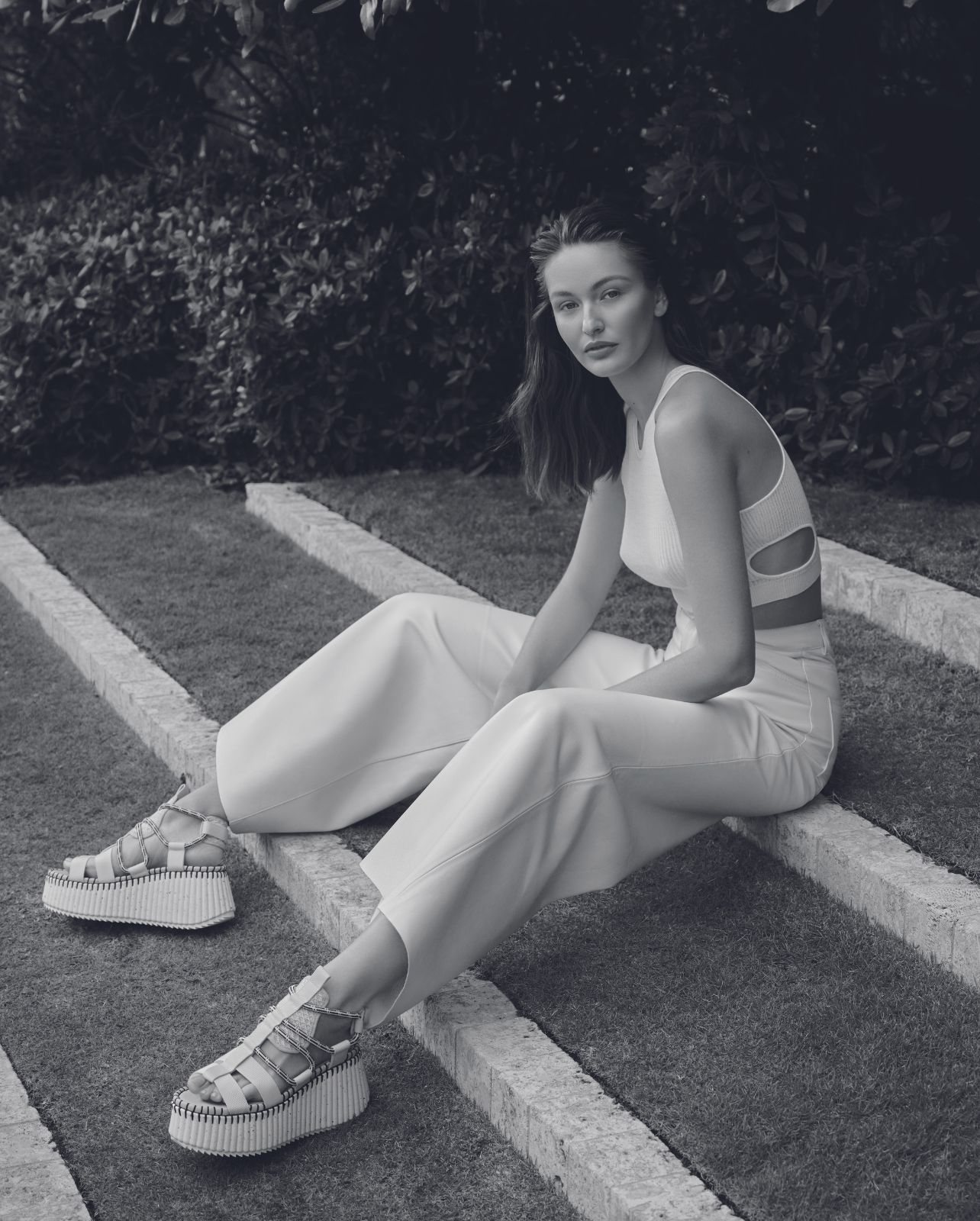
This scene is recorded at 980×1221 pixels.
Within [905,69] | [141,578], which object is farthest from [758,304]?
[141,578]

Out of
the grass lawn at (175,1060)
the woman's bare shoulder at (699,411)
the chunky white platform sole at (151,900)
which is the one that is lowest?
the grass lawn at (175,1060)

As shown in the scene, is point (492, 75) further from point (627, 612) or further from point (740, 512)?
point (740, 512)

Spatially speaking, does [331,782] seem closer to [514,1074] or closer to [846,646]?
[514,1074]

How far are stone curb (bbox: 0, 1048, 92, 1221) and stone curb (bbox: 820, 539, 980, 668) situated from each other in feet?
9.81

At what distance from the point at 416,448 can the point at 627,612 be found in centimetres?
287

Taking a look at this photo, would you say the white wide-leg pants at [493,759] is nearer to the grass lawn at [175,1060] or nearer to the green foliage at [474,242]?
the grass lawn at [175,1060]

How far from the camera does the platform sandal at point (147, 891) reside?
3.69m

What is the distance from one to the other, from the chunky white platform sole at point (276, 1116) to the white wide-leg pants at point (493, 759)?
19cm

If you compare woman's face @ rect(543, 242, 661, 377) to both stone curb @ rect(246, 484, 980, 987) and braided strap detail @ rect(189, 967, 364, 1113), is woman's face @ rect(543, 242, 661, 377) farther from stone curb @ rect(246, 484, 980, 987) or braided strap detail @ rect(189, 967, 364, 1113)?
braided strap detail @ rect(189, 967, 364, 1113)

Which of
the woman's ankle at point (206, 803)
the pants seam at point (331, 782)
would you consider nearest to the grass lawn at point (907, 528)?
the pants seam at point (331, 782)

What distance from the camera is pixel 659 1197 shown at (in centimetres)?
248

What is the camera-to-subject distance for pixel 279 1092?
285cm

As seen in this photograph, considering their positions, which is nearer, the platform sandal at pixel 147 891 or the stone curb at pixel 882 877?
the stone curb at pixel 882 877

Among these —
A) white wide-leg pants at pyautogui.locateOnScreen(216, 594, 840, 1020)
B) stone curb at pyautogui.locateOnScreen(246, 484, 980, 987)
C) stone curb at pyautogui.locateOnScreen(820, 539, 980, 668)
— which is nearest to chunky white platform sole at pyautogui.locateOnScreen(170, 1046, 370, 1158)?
white wide-leg pants at pyautogui.locateOnScreen(216, 594, 840, 1020)
